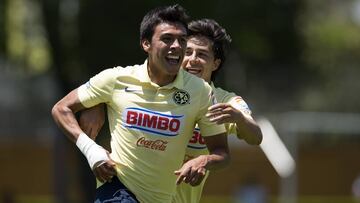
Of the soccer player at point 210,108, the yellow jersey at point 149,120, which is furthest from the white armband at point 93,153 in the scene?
the soccer player at point 210,108

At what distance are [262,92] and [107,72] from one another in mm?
41340

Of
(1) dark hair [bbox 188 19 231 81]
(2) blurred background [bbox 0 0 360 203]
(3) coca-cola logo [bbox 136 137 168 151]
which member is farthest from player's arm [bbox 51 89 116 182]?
(2) blurred background [bbox 0 0 360 203]

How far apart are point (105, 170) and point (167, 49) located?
0.93m

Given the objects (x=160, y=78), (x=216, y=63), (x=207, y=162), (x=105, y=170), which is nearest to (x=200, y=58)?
(x=216, y=63)

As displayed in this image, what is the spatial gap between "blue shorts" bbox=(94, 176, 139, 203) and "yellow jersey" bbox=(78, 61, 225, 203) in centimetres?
4

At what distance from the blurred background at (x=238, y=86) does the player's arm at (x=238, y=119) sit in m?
14.6

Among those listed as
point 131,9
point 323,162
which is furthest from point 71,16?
point 323,162

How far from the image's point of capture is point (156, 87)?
8141mm

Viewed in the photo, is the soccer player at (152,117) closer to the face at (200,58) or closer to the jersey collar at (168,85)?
the jersey collar at (168,85)

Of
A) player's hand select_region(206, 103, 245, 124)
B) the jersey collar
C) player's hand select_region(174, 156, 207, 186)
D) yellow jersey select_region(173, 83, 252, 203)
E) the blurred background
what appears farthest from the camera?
the blurred background

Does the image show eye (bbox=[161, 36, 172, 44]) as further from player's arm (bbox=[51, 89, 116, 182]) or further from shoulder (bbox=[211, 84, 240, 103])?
shoulder (bbox=[211, 84, 240, 103])

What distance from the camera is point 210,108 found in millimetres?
7957

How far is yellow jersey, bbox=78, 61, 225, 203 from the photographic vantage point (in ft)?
26.6

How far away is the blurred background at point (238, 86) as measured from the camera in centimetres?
2827
